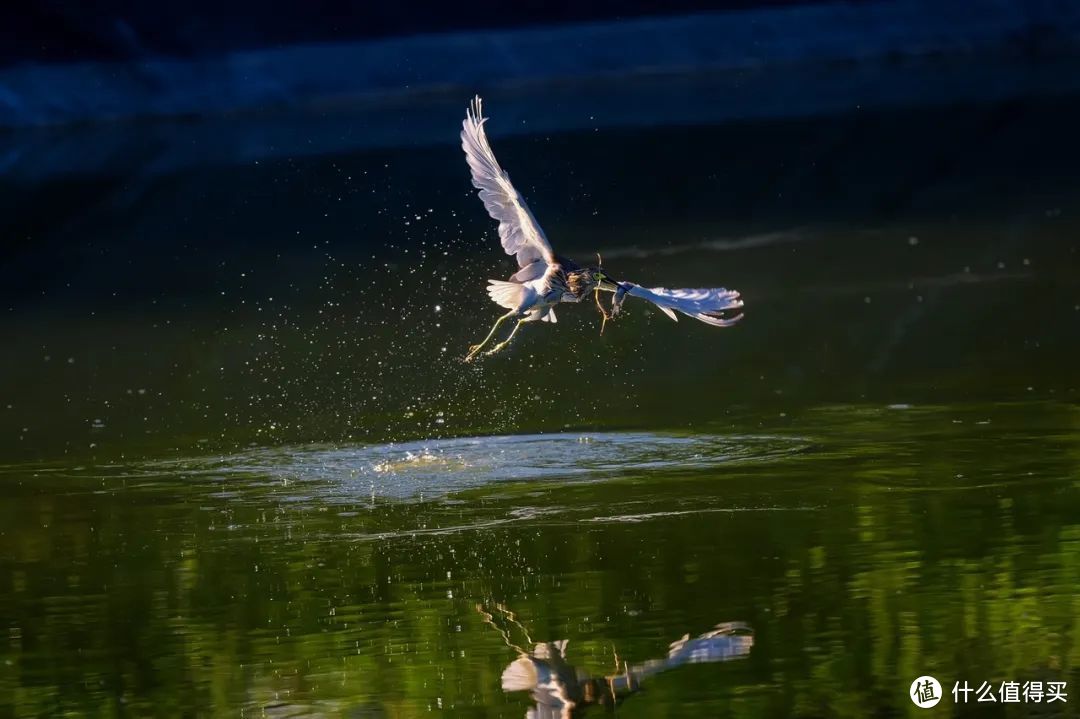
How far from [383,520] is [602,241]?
796 cm

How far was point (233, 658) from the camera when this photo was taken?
21.9ft

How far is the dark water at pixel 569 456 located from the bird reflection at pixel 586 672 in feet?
0.05

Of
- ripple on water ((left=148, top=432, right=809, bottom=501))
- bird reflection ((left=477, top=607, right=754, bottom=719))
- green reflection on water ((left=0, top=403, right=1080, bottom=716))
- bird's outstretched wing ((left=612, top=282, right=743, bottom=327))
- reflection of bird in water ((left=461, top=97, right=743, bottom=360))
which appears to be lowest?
bird reflection ((left=477, top=607, right=754, bottom=719))

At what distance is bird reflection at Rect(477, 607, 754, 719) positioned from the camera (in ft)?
19.5

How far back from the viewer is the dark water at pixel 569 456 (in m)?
6.39

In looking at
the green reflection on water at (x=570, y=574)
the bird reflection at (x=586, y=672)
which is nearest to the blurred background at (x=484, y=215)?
the green reflection on water at (x=570, y=574)

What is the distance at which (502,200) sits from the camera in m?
9.09

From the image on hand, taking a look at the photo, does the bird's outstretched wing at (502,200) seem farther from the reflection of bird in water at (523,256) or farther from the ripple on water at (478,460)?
the ripple on water at (478,460)

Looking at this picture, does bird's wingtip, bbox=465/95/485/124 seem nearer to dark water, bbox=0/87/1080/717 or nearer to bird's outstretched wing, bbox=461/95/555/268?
bird's outstretched wing, bbox=461/95/555/268

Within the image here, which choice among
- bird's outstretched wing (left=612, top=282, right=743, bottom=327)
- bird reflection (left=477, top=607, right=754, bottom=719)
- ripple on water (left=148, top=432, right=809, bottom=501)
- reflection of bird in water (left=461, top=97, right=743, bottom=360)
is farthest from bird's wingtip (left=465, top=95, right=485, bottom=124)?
bird reflection (left=477, top=607, right=754, bottom=719)

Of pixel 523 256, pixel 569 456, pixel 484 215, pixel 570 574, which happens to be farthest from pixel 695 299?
pixel 484 215

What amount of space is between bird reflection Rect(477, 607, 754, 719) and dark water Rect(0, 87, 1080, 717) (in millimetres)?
17

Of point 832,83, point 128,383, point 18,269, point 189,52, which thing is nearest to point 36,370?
point 128,383

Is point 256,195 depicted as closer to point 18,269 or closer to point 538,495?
point 18,269
